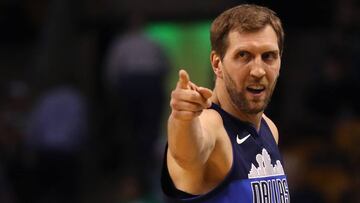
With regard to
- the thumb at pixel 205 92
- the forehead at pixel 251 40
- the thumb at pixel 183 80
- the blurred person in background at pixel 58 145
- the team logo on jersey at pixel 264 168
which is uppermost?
the forehead at pixel 251 40

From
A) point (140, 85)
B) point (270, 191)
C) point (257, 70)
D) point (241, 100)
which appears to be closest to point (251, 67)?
point (257, 70)

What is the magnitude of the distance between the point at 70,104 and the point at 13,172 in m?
1.21

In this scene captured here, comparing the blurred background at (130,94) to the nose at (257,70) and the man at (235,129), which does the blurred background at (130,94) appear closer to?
the man at (235,129)

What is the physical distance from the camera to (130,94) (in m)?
11.6

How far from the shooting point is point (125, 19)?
1353 centimetres

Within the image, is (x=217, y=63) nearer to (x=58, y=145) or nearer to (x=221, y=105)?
(x=221, y=105)

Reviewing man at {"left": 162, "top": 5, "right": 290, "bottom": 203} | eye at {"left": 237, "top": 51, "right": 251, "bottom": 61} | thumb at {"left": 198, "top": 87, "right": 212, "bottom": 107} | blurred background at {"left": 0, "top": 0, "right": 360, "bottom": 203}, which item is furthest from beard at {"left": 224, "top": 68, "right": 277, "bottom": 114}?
blurred background at {"left": 0, "top": 0, "right": 360, "bottom": 203}

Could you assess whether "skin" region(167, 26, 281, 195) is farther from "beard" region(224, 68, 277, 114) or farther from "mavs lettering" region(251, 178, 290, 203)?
"mavs lettering" region(251, 178, 290, 203)

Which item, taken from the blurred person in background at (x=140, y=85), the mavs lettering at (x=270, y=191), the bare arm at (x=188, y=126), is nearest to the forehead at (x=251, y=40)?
the bare arm at (x=188, y=126)

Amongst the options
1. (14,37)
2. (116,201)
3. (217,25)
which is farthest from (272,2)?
(217,25)

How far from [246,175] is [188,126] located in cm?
57

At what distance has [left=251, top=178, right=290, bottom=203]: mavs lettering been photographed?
459cm

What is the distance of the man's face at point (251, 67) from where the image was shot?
4.54 m

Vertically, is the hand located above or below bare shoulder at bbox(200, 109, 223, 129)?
above
